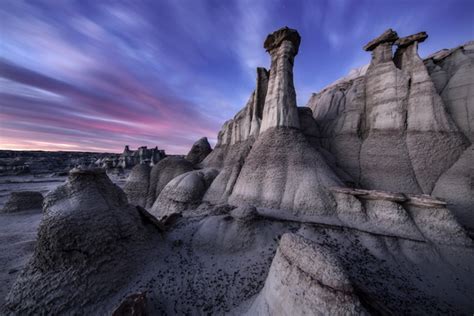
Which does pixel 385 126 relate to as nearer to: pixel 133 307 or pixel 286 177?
pixel 286 177

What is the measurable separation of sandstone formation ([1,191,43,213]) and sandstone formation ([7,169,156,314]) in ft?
57.5

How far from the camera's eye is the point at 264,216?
7.30m

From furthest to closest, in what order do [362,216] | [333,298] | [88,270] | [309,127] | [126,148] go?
[126,148], [309,127], [362,216], [88,270], [333,298]

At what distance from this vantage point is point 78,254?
188 inches

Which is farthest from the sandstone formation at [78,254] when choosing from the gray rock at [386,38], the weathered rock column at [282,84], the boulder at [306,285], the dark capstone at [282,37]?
the gray rock at [386,38]

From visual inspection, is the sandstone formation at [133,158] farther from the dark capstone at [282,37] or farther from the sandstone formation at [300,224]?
the dark capstone at [282,37]

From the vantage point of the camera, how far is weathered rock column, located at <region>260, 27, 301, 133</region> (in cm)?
1055

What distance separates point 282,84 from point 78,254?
12.1 m

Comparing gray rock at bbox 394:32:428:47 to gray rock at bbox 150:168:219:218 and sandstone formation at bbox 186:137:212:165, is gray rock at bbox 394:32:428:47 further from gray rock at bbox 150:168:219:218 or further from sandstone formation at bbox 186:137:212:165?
sandstone formation at bbox 186:137:212:165

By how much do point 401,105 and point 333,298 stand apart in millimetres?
11683

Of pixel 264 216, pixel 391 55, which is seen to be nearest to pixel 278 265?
pixel 264 216

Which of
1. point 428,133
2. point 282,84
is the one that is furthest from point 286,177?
point 428,133

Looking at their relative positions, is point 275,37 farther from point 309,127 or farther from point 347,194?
point 347,194

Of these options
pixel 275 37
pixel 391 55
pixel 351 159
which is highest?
pixel 275 37
